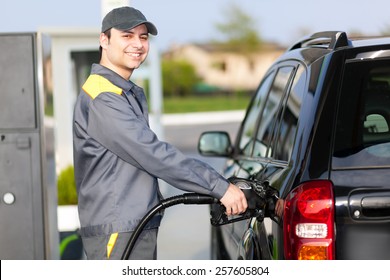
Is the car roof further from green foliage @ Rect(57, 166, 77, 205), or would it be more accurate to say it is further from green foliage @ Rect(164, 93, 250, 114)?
green foliage @ Rect(164, 93, 250, 114)

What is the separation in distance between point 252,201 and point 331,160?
1.17 feet

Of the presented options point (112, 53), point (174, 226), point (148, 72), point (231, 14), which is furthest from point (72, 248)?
point (231, 14)

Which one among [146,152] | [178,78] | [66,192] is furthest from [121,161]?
[178,78]

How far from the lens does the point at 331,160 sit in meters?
3.58

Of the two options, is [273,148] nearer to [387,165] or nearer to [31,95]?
[387,165]

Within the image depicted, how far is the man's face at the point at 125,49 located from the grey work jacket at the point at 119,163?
0.06 meters

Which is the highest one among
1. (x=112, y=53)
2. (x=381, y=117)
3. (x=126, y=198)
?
(x=112, y=53)

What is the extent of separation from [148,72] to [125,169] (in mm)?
9995

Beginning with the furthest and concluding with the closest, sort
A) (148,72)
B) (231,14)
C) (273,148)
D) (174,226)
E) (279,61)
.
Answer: (231,14) → (148,72) → (174,226) → (279,61) → (273,148)

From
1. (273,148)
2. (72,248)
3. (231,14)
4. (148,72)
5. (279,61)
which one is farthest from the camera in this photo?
(231,14)

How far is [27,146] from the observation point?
225 inches

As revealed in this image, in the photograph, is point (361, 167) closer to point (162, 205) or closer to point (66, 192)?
point (162, 205)

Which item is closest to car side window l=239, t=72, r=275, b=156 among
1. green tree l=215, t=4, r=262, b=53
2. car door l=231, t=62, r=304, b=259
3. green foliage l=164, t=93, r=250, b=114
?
car door l=231, t=62, r=304, b=259

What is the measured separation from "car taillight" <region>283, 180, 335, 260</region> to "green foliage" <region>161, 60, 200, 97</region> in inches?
2495
